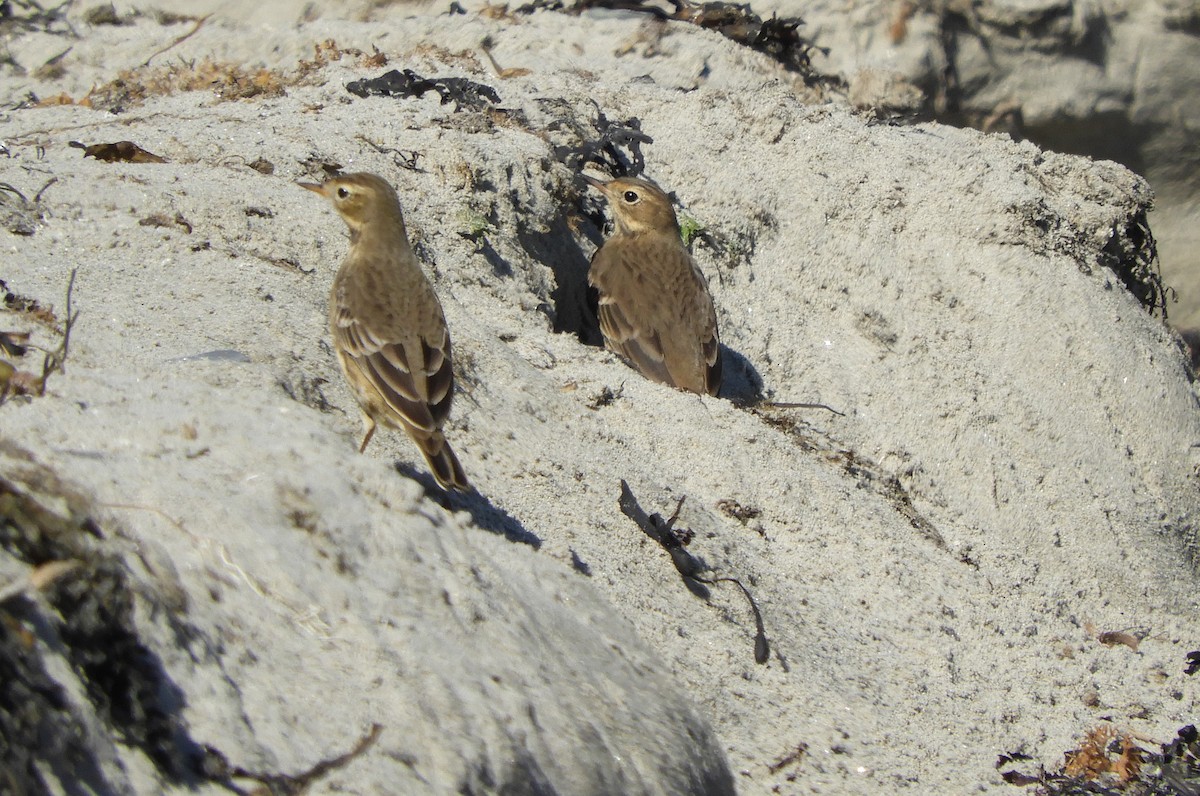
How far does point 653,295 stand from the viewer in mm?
7562

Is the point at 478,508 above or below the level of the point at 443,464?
below

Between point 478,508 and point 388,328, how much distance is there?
0.91 m

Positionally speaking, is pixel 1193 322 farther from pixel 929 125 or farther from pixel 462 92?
pixel 462 92

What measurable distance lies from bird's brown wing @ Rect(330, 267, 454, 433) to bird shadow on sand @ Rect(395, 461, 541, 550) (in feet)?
0.69

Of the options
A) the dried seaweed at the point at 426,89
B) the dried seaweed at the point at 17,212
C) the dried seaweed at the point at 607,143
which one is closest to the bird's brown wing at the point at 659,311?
the dried seaweed at the point at 607,143

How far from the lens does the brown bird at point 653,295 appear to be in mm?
7180

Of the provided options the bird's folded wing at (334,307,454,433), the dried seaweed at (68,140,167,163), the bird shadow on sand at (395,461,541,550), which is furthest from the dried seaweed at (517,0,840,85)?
the bird shadow on sand at (395,461,541,550)

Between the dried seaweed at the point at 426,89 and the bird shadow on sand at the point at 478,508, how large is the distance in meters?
3.56

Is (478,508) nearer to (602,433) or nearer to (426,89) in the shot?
(602,433)

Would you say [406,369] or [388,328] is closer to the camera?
[406,369]

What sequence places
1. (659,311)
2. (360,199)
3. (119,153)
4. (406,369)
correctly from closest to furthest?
(406,369)
(360,199)
(119,153)
(659,311)

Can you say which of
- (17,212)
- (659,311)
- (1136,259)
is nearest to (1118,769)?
(659,311)

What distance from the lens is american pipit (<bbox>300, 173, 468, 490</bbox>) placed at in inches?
188

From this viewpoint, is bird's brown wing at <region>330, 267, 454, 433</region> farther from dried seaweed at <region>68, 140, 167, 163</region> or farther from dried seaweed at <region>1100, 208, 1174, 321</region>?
dried seaweed at <region>1100, 208, 1174, 321</region>
